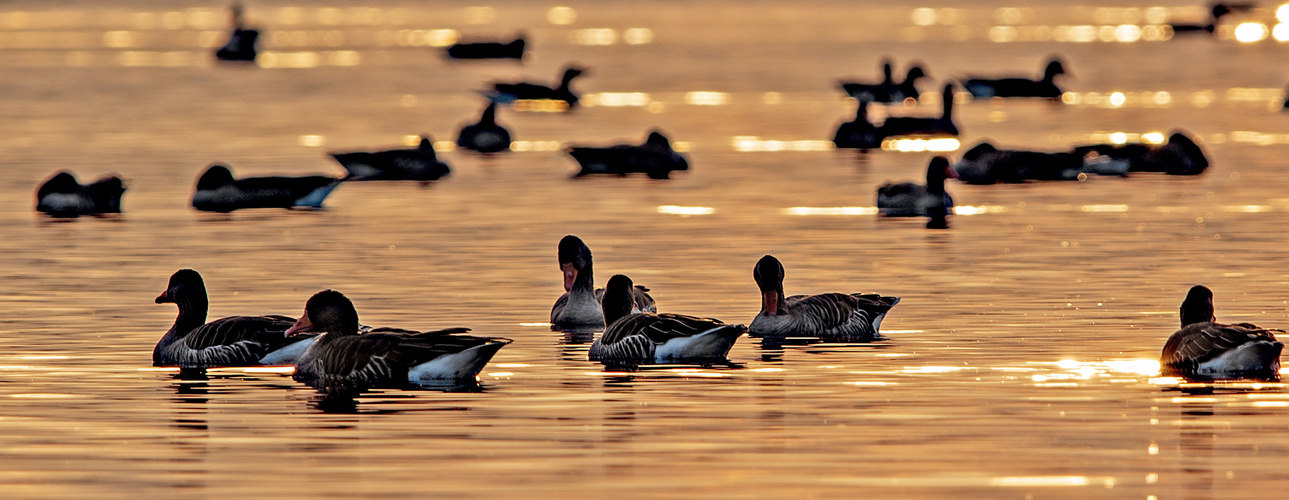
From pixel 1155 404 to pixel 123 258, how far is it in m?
15.9

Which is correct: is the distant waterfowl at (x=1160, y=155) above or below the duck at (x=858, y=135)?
below

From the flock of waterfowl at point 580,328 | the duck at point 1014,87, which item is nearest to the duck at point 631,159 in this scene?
the flock of waterfowl at point 580,328

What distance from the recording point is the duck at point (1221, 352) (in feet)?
59.8

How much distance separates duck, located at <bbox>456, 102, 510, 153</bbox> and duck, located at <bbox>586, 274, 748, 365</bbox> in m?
32.5

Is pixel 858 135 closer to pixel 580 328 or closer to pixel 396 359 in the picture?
pixel 580 328

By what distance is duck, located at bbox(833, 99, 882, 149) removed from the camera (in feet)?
172

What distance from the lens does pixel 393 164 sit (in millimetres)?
44094

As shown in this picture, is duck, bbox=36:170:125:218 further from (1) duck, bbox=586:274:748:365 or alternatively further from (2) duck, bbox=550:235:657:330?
(1) duck, bbox=586:274:748:365

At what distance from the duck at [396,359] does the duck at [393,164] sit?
24905 millimetres

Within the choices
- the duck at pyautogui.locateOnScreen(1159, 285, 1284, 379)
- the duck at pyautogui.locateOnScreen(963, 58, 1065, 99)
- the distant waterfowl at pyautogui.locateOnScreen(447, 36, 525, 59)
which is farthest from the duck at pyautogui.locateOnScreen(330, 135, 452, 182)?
the distant waterfowl at pyautogui.locateOnScreen(447, 36, 525, 59)

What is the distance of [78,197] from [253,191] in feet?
8.84

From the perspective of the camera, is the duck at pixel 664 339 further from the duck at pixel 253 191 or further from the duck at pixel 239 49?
the duck at pixel 239 49

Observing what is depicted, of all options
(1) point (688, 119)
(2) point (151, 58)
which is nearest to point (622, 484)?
(1) point (688, 119)

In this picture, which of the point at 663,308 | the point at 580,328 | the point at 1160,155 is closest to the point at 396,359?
the point at 580,328
